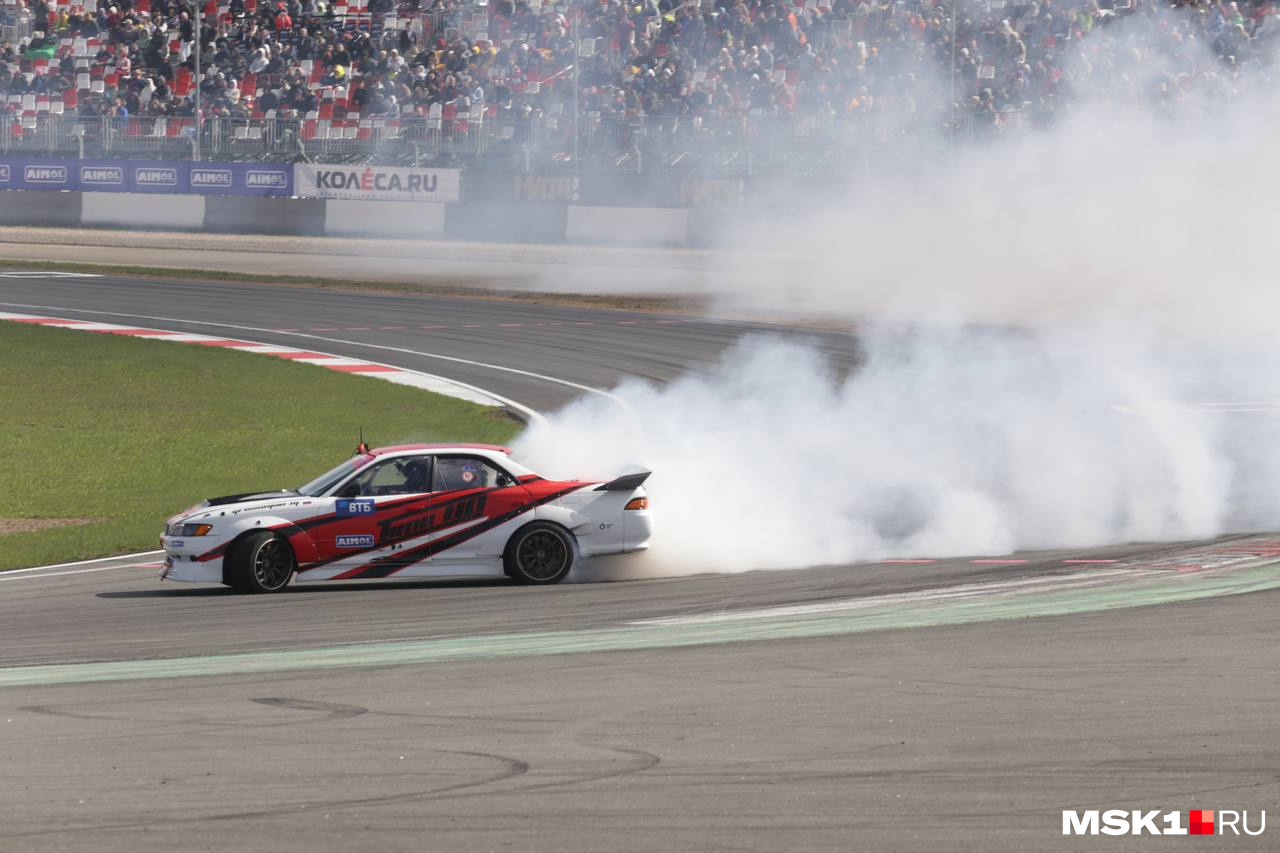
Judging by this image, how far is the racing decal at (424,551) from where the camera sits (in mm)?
10359

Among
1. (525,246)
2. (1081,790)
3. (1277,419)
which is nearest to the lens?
(1081,790)

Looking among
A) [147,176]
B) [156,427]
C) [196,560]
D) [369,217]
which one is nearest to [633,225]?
[369,217]

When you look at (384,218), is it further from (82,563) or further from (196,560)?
(196,560)

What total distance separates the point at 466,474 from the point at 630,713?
4230 millimetres

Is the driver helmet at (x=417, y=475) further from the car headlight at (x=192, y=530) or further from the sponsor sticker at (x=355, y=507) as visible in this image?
the car headlight at (x=192, y=530)

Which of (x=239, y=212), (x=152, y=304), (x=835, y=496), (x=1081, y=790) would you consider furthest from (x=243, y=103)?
(x=1081, y=790)

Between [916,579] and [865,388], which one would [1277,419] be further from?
[916,579]

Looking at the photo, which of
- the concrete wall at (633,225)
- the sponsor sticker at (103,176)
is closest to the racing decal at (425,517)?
the concrete wall at (633,225)

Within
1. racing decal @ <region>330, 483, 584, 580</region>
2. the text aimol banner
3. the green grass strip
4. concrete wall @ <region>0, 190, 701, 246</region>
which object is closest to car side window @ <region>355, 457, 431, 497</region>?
racing decal @ <region>330, 483, 584, 580</region>

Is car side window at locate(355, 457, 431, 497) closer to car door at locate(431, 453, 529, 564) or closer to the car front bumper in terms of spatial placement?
→ car door at locate(431, 453, 529, 564)

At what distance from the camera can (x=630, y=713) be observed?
659cm

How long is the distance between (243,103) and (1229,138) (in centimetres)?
2756

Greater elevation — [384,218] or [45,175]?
[45,175]

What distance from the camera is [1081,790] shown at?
5406 millimetres
